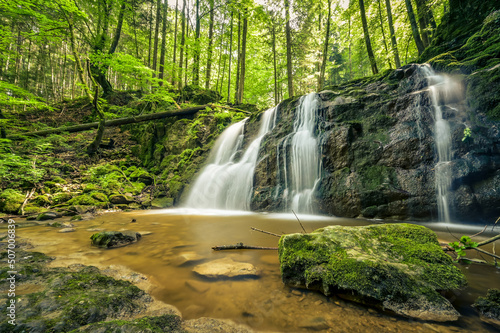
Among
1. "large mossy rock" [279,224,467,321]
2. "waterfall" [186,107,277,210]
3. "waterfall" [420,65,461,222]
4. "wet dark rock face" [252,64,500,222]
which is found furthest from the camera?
"waterfall" [186,107,277,210]

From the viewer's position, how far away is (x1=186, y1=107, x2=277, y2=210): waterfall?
25.4ft

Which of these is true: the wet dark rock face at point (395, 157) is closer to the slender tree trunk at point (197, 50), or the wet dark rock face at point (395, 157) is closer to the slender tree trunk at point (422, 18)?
the slender tree trunk at point (422, 18)

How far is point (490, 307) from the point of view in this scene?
140 centimetres

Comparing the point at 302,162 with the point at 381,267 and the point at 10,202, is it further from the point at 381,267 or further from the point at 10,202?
the point at 10,202

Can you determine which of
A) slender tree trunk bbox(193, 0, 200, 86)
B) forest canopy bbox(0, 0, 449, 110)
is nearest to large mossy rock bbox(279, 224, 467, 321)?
forest canopy bbox(0, 0, 449, 110)

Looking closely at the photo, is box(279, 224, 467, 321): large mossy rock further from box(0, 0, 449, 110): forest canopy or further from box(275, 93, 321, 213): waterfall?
box(0, 0, 449, 110): forest canopy

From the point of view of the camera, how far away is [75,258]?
2.55 metres

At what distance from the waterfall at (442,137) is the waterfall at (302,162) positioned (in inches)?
111

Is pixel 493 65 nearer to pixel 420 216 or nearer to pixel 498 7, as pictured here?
pixel 498 7

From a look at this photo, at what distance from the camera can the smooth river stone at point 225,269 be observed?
2129mm

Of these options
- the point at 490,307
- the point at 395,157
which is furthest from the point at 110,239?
the point at 395,157

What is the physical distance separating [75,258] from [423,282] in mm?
3709

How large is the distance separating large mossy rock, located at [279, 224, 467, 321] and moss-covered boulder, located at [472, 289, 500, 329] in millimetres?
160

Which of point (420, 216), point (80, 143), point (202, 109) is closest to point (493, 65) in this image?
point (420, 216)
